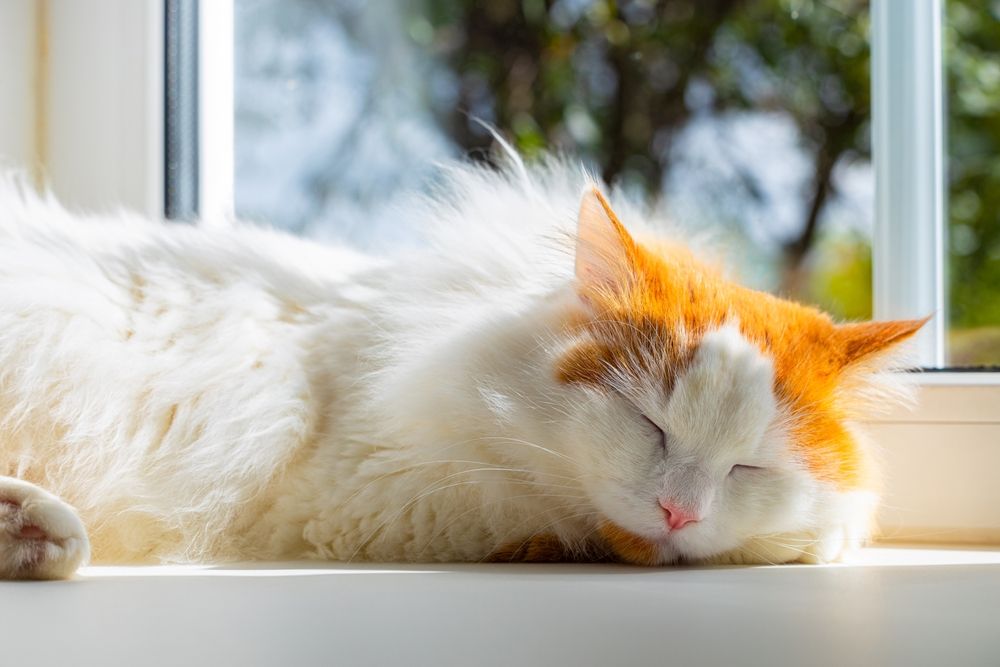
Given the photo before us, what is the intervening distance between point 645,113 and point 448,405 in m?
1.43

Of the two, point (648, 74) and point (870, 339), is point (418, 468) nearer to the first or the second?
point (870, 339)

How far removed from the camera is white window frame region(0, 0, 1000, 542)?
1.49 m

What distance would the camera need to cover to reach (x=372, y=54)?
6.79 ft

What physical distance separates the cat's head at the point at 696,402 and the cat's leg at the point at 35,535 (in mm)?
502

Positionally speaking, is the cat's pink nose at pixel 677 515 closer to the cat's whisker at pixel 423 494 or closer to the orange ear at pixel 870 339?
the cat's whisker at pixel 423 494

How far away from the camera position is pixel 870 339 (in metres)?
1.14

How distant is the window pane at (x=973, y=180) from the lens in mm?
1714

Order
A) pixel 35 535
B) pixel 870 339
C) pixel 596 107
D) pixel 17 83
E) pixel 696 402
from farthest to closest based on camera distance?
pixel 596 107, pixel 17 83, pixel 870 339, pixel 696 402, pixel 35 535

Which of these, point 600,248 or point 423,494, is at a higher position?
point 600,248

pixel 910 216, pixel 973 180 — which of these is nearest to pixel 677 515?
pixel 910 216

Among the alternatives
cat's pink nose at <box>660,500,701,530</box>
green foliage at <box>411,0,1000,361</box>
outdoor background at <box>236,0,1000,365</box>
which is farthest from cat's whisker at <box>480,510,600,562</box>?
green foliage at <box>411,0,1000,361</box>

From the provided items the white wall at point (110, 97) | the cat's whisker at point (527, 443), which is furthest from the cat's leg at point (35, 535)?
the white wall at point (110, 97)

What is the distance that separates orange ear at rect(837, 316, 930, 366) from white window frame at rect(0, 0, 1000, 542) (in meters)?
0.35

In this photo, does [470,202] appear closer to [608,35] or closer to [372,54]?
[372,54]
